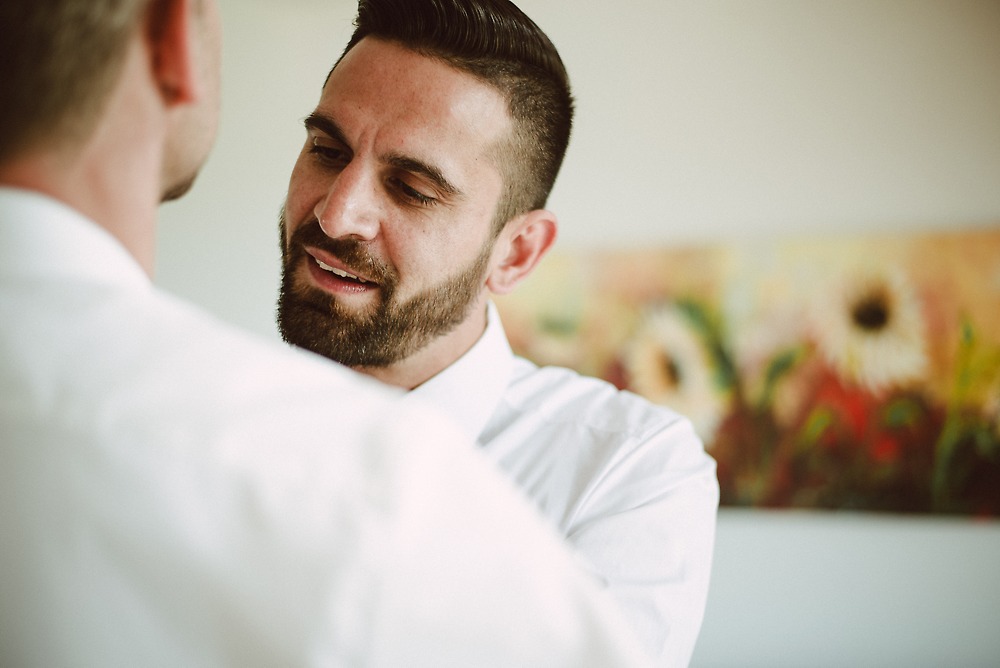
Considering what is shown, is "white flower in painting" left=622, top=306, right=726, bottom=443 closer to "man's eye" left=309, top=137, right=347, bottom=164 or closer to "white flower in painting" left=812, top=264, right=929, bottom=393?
"white flower in painting" left=812, top=264, right=929, bottom=393

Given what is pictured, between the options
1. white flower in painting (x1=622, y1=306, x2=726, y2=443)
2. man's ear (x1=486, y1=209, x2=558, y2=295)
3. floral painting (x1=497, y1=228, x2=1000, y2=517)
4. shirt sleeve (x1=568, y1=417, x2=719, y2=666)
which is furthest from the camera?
white flower in painting (x1=622, y1=306, x2=726, y2=443)

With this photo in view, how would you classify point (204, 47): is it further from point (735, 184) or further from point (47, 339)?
point (735, 184)

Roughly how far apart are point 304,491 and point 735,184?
255 cm

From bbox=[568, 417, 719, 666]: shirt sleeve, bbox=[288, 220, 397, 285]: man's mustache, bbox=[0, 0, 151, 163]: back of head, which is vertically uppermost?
bbox=[0, 0, 151, 163]: back of head

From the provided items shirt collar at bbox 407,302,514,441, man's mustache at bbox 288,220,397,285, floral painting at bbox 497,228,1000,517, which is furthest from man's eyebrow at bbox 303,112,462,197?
floral painting at bbox 497,228,1000,517

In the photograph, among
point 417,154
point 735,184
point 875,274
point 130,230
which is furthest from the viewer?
point 735,184

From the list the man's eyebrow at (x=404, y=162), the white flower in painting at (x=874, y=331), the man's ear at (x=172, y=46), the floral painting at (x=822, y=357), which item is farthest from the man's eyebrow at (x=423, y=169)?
the white flower in painting at (x=874, y=331)

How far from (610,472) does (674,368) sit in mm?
1498

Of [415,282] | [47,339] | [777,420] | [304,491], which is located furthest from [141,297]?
[777,420]

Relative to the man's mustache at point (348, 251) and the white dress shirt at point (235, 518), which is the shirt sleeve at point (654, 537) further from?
the white dress shirt at point (235, 518)

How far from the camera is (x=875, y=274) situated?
2.53m

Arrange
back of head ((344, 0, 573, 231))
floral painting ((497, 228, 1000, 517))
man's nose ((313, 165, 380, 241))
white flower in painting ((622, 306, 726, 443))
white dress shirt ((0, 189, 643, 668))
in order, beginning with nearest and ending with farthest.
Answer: white dress shirt ((0, 189, 643, 668)), man's nose ((313, 165, 380, 241)), back of head ((344, 0, 573, 231)), floral painting ((497, 228, 1000, 517)), white flower in painting ((622, 306, 726, 443))

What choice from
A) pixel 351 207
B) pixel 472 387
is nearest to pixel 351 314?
pixel 351 207

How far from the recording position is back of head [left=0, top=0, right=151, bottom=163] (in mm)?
475
